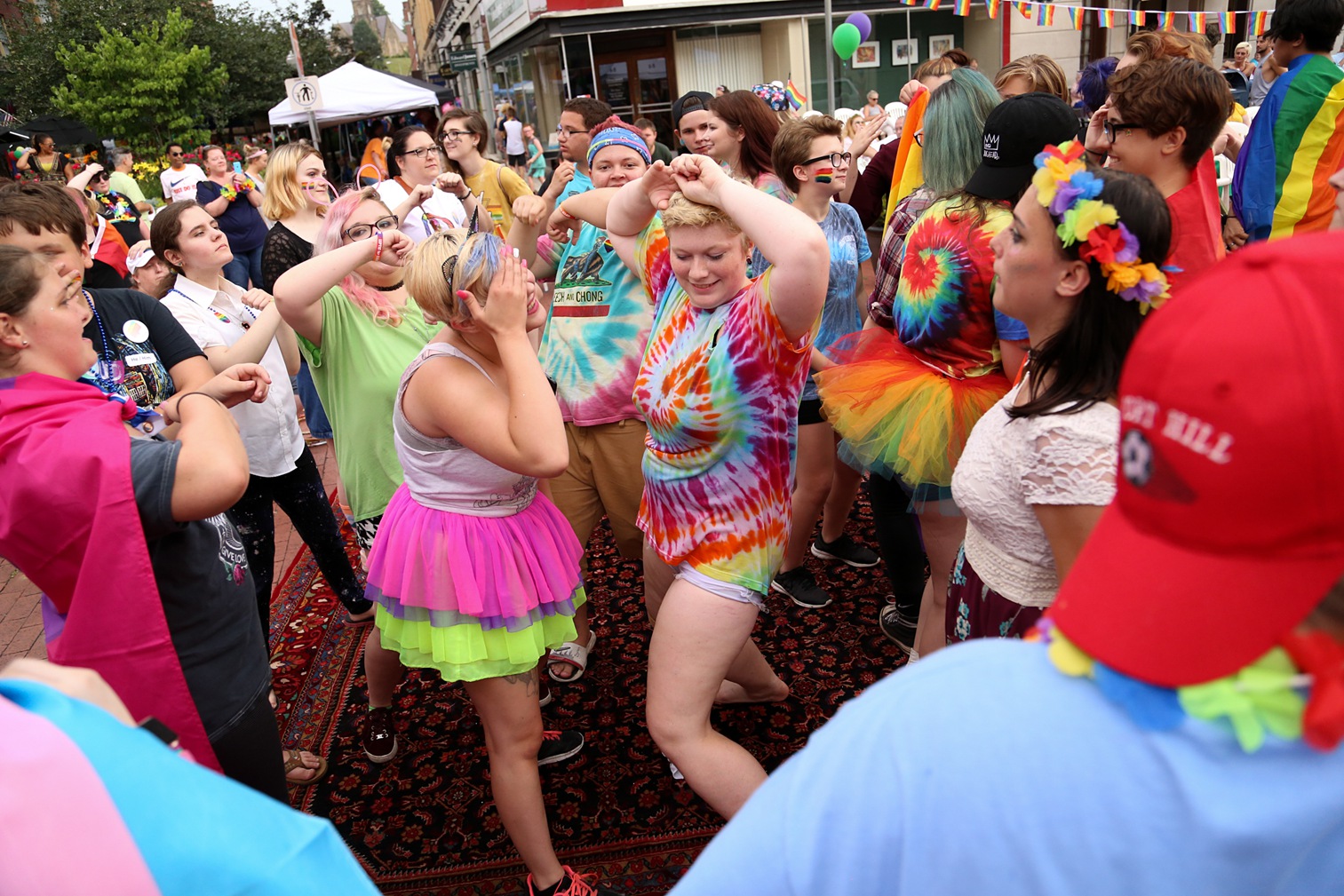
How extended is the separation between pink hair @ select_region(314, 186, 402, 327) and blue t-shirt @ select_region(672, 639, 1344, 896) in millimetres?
2678

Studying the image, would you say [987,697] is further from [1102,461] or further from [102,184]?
[102,184]

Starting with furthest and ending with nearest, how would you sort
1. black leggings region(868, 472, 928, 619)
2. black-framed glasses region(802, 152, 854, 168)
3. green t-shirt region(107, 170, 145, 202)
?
green t-shirt region(107, 170, 145, 202) < black-framed glasses region(802, 152, 854, 168) < black leggings region(868, 472, 928, 619)

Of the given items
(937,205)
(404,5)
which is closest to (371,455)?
(937,205)

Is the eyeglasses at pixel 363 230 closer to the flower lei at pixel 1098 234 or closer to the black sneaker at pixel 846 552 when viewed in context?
the flower lei at pixel 1098 234

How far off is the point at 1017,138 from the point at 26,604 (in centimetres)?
537

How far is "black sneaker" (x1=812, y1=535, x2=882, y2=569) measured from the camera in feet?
13.3

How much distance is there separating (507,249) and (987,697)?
5.64ft

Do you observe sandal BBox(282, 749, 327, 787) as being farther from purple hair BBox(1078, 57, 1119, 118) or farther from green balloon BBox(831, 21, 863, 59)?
green balloon BBox(831, 21, 863, 59)

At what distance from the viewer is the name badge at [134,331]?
97.0 inches

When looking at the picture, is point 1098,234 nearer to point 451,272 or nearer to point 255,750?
point 451,272

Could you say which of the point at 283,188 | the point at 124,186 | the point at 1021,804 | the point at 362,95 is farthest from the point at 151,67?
the point at 1021,804

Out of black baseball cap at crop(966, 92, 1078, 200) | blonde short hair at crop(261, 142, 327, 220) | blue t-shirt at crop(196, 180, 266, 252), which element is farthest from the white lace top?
blue t-shirt at crop(196, 180, 266, 252)

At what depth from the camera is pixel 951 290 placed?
2.48 m

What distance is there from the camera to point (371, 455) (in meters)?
3.11
